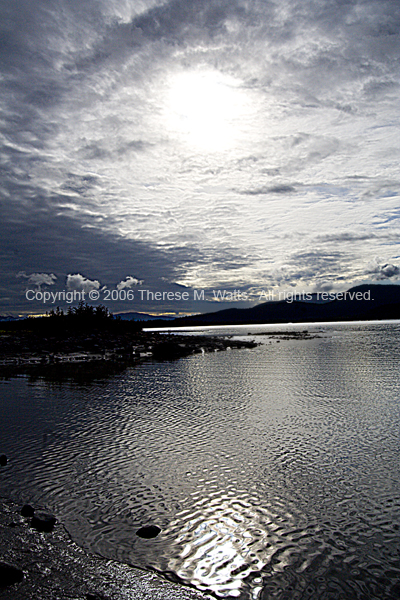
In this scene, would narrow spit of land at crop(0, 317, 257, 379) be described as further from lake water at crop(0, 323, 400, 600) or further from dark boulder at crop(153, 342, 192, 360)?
lake water at crop(0, 323, 400, 600)

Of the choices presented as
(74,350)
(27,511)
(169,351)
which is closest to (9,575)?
(27,511)

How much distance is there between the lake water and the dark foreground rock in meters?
0.25

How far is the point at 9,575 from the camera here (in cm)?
541

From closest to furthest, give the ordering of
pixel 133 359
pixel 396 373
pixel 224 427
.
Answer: pixel 224 427 < pixel 396 373 < pixel 133 359

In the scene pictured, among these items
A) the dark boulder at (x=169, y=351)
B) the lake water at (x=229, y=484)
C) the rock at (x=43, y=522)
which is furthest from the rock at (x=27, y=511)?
the dark boulder at (x=169, y=351)

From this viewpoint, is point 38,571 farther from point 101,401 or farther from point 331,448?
point 101,401

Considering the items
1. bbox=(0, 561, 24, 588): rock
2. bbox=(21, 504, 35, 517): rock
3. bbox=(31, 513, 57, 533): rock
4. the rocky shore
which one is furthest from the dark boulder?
bbox=(0, 561, 24, 588): rock

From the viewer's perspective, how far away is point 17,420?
14531 mm

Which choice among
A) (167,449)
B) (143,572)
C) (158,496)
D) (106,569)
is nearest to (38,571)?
(106,569)

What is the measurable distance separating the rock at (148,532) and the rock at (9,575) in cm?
192

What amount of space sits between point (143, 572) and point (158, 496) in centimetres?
245

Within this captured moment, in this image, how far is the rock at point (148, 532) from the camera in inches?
259

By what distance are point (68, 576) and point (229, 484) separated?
404cm

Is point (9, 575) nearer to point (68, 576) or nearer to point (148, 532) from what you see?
point (68, 576)
